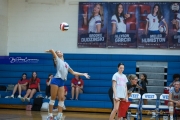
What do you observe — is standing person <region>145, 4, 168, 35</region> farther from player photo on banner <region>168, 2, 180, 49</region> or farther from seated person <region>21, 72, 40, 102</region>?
seated person <region>21, 72, 40, 102</region>

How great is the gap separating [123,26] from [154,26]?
1462mm

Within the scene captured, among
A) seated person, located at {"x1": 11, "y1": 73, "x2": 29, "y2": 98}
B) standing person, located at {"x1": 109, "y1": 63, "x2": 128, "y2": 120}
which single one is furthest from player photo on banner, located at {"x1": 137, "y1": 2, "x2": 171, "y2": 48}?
standing person, located at {"x1": 109, "y1": 63, "x2": 128, "y2": 120}

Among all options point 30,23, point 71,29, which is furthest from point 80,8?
point 30,23

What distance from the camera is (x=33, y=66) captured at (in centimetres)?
2009

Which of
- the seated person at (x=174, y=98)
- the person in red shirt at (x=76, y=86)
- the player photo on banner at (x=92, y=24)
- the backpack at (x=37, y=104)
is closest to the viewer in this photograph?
the seated person at (x=174, y=98)

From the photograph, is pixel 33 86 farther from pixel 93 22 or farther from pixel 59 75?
pixel 59 75

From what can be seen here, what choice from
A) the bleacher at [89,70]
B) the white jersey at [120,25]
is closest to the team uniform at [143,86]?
the bleacher at [89,70]

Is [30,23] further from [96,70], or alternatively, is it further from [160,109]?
[160,109]

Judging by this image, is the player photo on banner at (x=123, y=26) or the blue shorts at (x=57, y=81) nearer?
the blue shorts at (x=57, y=81)

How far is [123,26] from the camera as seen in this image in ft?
65.5

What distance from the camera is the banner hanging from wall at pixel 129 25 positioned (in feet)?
64.1

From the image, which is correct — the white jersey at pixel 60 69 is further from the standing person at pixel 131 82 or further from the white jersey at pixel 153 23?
the white jersey at pixel 153 23

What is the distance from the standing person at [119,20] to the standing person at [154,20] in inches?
41.2

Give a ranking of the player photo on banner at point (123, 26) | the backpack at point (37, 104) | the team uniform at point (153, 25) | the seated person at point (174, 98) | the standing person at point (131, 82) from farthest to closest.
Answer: the player photo on banner at point (123, 26) → the team uniform at point (153, 25) → the backpack at point (37, 104) → the seated person at point (174, 98) → the standing person at point (131, 82)
